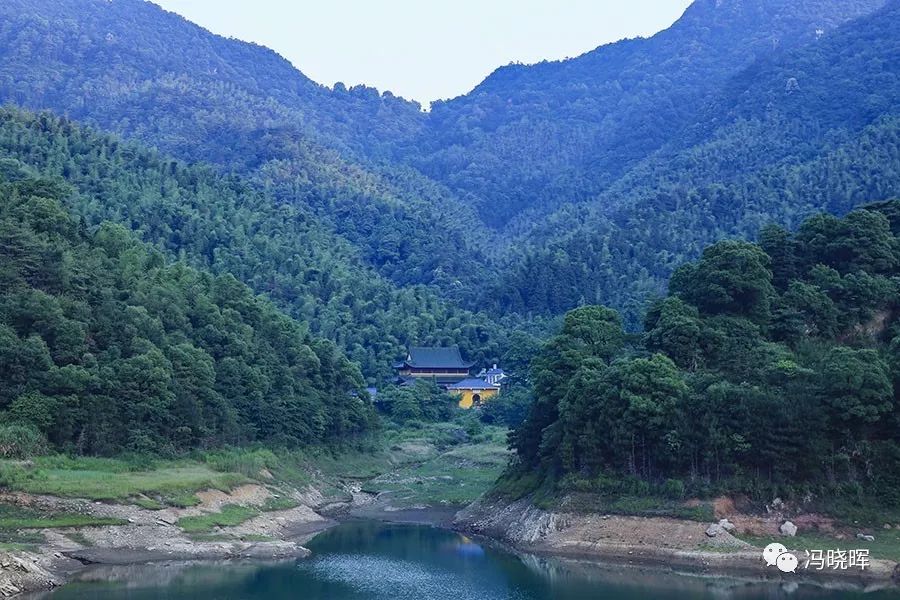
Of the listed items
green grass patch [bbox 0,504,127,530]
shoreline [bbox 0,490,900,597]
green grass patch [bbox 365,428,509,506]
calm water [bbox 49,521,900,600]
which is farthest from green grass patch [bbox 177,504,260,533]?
green grass patch [bbox 365,428,509,506]

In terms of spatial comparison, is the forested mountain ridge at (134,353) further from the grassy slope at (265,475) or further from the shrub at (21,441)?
the grassy slope at (265,475)

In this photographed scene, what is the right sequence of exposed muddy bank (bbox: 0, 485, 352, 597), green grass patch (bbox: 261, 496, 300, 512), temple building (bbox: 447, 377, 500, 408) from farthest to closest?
temple building (bbox: 447, 377, 500, 408) < green grass patch (bbox: 261, 496, 300, 512) < exposed muddy bank (bbox: 0, 485, 352, 597)

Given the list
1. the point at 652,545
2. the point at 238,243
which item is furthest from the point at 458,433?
the point at 652,545

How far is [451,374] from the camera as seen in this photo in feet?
372

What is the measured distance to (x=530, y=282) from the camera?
139875 millimetres

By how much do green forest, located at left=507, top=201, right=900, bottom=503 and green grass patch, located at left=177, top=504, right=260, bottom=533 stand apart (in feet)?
49.2

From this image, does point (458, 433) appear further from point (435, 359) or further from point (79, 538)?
point (79, 538)

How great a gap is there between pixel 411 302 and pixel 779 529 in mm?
82726

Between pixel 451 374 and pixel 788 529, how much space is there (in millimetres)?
66564

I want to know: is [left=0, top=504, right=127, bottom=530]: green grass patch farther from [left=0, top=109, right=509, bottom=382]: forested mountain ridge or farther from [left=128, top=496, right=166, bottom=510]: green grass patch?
[left=0, top=109, right=509, bottom=382]: forested mountain ridge

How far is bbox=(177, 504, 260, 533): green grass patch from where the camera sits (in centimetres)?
5094

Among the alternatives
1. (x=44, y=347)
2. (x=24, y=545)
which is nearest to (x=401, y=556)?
(x=24, y=545)

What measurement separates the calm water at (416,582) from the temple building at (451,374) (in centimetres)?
5573

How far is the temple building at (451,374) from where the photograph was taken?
358 ft
